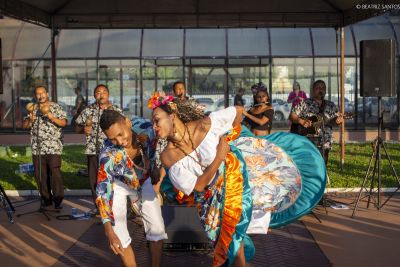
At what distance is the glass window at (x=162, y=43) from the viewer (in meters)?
20.6

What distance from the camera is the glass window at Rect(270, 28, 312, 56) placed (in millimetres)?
20656

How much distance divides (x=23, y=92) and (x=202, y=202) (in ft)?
58.5

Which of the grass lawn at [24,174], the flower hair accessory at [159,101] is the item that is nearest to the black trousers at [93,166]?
the grass lawn at [24,174]

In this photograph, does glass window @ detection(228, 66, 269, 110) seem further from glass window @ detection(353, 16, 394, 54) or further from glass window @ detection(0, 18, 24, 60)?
glass window @ detection(0, 18, 24, 60)

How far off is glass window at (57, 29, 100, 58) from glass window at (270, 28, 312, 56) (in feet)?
19.3

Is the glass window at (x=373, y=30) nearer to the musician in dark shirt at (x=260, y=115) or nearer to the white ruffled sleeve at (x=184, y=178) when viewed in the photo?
the musician in dark shirt at (x=260, y=115)

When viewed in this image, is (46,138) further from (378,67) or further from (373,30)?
(373,30)

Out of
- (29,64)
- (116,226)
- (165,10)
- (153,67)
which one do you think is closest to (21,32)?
Result: (29,64)

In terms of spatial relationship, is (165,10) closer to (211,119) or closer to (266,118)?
(266,118)

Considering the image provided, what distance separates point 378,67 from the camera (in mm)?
8875

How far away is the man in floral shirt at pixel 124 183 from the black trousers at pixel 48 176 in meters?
3.84

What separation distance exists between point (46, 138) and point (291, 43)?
1352cm

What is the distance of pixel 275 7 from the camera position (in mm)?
11805

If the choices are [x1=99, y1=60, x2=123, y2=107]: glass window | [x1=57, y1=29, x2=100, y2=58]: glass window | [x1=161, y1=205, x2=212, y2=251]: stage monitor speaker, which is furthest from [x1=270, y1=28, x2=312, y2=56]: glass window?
[x1=161, y1=205, x2=212, y2=251]: stage monitor speaker
